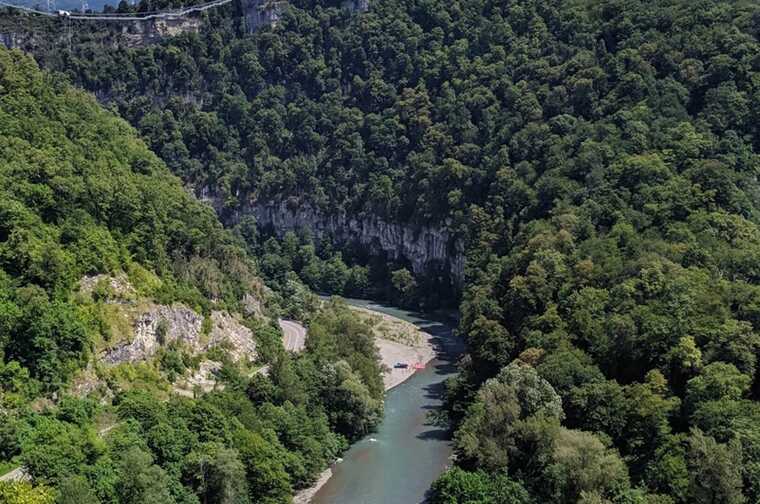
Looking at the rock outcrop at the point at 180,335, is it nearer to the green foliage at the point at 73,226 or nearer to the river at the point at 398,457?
the green foliage at the point at 73,226

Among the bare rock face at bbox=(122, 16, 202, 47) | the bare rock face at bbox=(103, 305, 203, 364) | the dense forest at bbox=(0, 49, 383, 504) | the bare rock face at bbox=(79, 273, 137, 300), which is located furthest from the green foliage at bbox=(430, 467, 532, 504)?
the bare rock face at bbox=(122, 16, 202, 47)

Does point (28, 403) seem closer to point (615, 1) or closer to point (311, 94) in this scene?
point (615, 1)

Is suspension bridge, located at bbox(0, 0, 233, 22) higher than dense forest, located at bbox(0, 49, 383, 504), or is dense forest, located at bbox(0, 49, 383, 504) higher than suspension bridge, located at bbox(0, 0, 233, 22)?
suspension bridge, located at bbox(0, 0, 233, 22)

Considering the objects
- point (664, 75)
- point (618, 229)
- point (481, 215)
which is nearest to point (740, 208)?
point (618, 229)

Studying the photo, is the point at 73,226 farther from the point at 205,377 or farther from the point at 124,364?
the point at 205,377

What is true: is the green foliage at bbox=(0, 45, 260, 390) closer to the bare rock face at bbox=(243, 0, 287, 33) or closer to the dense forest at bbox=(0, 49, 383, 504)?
the dense forest at bbox=(0, 49, 383, 504)

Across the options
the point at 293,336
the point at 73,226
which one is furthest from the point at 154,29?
the point at 73,226
